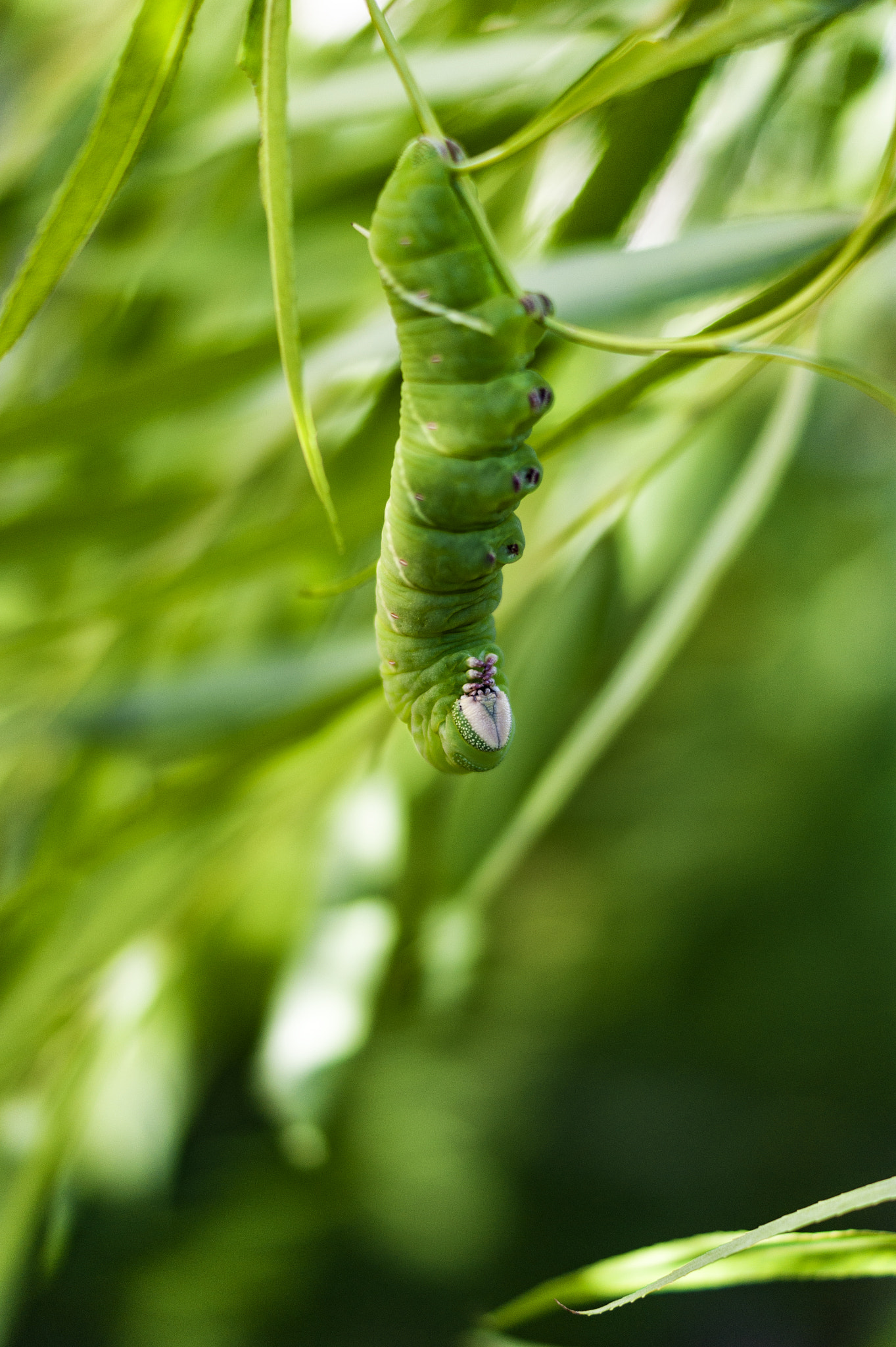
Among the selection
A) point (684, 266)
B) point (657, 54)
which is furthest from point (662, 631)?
point (657, 54)

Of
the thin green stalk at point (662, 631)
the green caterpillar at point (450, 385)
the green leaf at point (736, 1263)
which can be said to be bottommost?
the green leaf at point (736, 1263)

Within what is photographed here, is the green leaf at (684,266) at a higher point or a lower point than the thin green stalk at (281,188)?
higher

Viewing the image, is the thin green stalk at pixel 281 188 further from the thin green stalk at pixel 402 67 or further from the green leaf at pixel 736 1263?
the green leaf at pixel 736 1263

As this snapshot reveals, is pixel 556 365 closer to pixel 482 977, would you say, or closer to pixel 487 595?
pixel 487 595

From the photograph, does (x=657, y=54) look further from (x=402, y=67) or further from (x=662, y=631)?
(x=662, y=631)

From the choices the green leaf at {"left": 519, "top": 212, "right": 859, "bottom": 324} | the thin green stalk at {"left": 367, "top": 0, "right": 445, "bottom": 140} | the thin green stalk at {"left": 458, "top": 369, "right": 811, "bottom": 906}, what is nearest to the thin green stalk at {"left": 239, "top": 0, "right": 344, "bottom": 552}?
the thin green stalk at {"left": 367, "top": 0, "right": 445, "bottom": 140}

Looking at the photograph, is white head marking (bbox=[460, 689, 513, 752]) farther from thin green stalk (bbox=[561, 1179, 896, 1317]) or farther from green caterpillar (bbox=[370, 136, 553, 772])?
thin green stalk (bbox=[561, 1179, 896, 1317])

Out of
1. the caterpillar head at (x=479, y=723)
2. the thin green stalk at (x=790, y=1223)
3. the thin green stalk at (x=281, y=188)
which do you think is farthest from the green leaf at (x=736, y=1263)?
the thin green stalk at (x=281, y=188)
